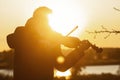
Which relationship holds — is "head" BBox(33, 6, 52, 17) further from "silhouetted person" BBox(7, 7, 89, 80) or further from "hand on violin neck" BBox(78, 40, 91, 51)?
"hand on violin neck" BBox(78, 40, 91, 51)

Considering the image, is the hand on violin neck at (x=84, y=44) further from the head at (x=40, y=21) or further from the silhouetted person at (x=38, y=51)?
the head at (x=40, y=21)

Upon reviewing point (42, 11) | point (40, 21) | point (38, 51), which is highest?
point (42, 11)

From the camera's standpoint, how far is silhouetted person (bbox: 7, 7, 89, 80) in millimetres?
5645

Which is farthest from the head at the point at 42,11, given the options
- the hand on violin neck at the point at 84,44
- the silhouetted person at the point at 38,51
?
the hand on violin neck at the point at 84,44

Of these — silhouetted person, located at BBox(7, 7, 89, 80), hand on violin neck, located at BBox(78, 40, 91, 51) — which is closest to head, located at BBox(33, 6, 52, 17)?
silhouetted person, located at BBox(7, 7, 89, 80)

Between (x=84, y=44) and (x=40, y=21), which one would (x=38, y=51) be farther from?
(x=84, y=44)

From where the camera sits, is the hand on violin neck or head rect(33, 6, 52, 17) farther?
head rect(33, 6, 52, 17)

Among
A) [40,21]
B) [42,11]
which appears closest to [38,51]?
[40,21]

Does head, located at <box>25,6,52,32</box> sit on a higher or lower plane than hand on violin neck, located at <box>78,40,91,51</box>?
higher

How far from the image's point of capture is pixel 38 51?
573 cm

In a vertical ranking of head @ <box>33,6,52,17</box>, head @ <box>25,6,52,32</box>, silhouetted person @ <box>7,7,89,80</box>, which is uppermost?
head @ <box>33,6,52,17</box>

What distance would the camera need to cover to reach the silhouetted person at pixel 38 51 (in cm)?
564

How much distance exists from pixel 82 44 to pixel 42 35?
47 cm

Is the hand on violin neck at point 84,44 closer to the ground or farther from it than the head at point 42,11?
closer to the ground
